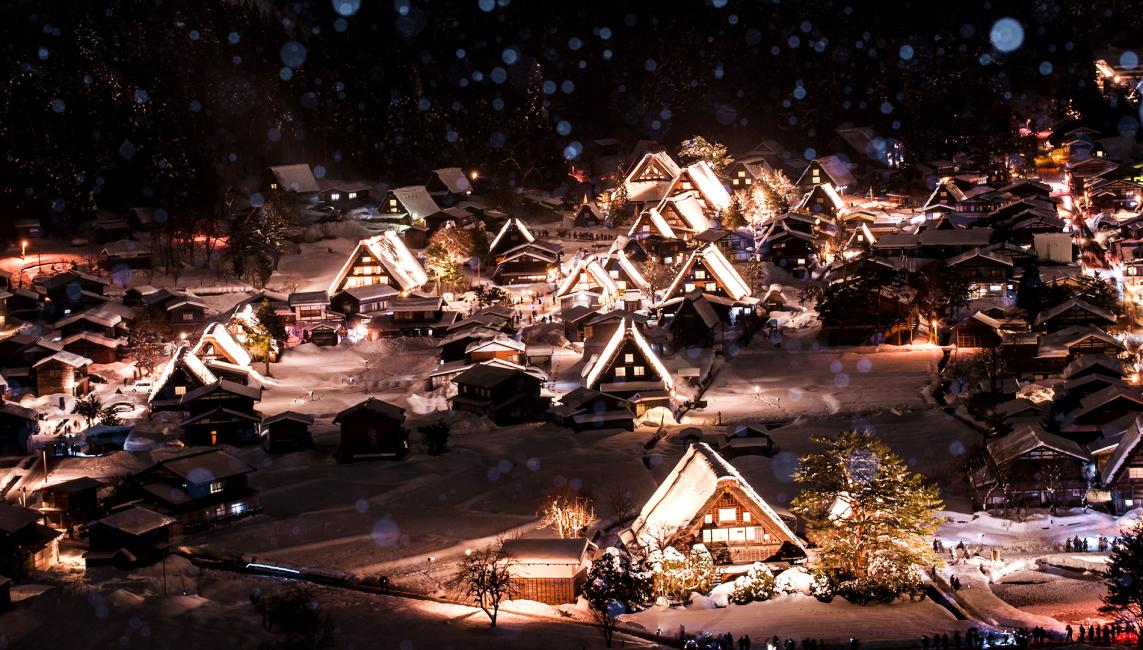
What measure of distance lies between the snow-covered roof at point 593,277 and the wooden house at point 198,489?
17090mm

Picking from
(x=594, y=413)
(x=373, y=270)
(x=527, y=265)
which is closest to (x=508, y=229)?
(x=527, y=265)

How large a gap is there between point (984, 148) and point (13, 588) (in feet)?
146

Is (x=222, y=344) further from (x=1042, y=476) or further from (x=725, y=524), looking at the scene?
(x=1042, y=476)

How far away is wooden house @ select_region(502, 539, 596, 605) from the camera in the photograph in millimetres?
18453

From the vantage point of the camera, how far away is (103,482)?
24.1 m

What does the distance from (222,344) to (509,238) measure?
13.7 metres

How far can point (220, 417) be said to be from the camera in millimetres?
28500

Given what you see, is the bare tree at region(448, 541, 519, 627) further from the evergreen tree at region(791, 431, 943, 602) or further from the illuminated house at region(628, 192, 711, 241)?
the illuminated house at region(628, 192, 711, 241)

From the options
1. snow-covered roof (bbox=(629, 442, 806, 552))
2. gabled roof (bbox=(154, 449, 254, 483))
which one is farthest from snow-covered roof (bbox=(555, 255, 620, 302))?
snow-covered roof (bbox=(629, 442, 806, 552))

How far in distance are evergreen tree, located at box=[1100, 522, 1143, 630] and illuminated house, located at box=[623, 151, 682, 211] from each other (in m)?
33.5

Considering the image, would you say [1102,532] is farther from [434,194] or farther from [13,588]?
[434,194]

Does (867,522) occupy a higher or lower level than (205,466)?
lower

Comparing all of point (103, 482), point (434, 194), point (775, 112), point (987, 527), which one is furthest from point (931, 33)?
point (103, 482)

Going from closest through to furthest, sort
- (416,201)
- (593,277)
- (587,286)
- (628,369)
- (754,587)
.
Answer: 1. (754,587)
2. (628,369)
3. (593,277)
4. (587,286)
5. (416,201)
